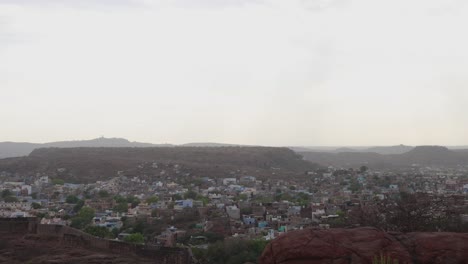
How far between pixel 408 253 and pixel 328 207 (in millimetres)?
27433

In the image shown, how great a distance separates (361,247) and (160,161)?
233 ft

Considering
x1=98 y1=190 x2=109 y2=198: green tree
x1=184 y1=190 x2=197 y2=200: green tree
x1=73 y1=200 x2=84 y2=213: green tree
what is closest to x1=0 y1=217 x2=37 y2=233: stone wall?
x1=73 y1=200 x2=84 y2=213: green tree

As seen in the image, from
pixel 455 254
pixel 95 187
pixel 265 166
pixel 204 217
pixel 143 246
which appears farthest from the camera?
pixel 265 166

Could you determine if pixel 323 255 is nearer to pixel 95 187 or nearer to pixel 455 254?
pixel 455 254

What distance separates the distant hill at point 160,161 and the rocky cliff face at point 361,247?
5772 cm

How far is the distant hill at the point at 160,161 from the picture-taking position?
230 feet

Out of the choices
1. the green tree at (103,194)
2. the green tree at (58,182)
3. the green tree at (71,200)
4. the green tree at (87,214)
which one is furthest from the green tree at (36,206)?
the green tree at (58,182)

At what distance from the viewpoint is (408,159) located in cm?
12194

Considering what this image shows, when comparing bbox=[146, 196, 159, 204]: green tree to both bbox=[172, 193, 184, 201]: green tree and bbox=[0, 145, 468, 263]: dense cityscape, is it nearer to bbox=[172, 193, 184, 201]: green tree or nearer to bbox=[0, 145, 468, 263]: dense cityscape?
bbox=[0, 145, 468, 263]: dense cityscape

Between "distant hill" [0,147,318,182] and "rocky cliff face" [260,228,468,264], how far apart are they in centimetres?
5772

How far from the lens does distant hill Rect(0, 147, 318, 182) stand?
70000 millimetres

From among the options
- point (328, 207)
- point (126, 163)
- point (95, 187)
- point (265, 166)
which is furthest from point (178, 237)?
point (265, 166)

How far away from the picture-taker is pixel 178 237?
28.1 meters

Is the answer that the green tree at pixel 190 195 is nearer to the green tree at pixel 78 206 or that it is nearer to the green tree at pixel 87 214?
the green tree at pixel 78 206
